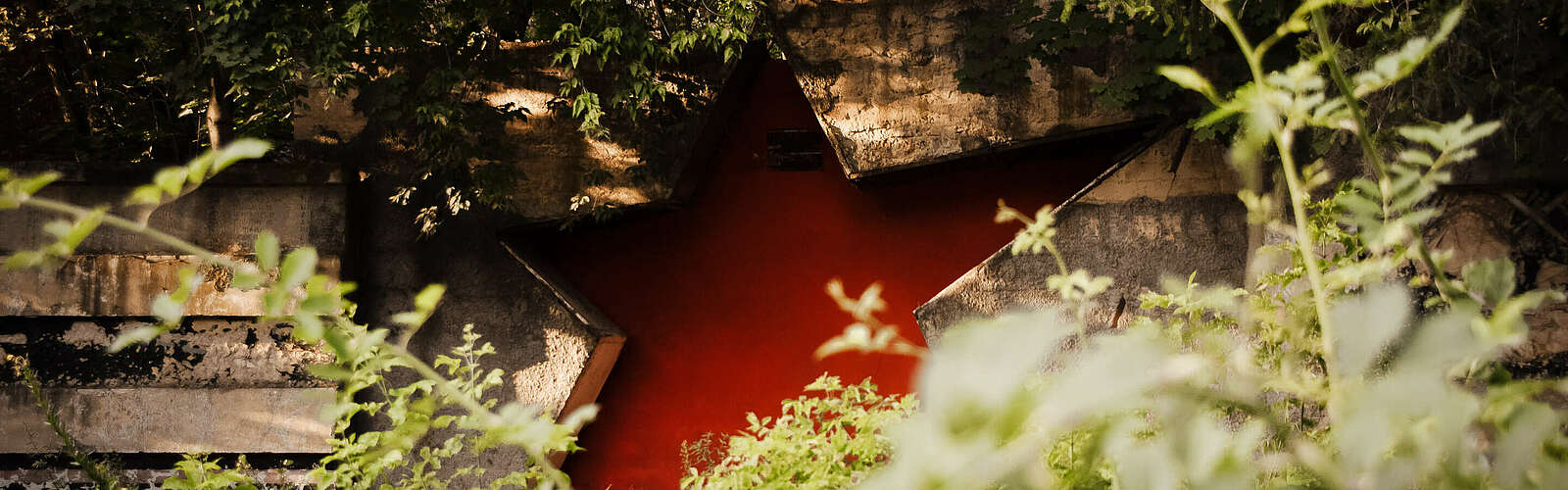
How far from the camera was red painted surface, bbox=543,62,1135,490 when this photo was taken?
3.41 meters

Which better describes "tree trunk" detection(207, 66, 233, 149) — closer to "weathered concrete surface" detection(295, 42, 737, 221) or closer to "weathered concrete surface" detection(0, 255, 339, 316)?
"weathered concrete surface" detection(295, 42, 737, 221)

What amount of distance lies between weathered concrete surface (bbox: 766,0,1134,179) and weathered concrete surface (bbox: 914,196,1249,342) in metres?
0.35

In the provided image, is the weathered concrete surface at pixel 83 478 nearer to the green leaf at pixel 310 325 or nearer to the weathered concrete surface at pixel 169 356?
the weathered concrete surface at pixel 169 356

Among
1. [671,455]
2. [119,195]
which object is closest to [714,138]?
[671,455]

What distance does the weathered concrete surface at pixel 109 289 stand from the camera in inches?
129

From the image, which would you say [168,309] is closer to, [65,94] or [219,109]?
[219,109]

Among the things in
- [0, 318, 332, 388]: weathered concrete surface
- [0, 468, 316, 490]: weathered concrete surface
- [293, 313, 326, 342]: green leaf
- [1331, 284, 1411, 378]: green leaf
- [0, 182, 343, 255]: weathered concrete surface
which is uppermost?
[0, 182, 343, 255]: weathered concrete surface

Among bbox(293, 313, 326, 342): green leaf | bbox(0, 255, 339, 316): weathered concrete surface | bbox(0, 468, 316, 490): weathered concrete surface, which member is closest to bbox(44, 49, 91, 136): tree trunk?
bbox(0, 255, 339, 316): weathered concrete surface

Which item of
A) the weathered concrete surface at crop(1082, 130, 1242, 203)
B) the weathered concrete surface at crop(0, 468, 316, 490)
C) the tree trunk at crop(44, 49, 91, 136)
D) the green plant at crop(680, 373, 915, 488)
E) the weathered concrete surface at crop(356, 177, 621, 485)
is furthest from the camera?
the tree trunk at crop(44, 49, 91, 136)

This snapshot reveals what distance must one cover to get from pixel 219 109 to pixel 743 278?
217 centimetres

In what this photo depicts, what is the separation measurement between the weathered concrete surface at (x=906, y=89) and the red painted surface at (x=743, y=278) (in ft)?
0.91

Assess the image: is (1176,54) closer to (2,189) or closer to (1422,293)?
(1422,293)

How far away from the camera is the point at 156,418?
3.29m

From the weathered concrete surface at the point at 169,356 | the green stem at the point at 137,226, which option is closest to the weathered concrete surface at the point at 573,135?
the weathered concrete surface at the point at 169,356
